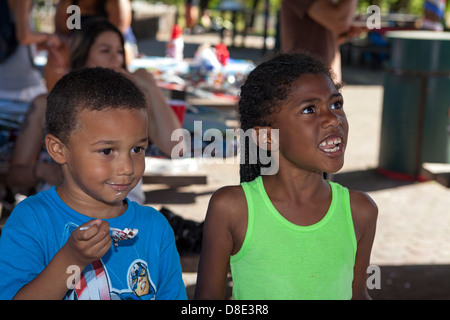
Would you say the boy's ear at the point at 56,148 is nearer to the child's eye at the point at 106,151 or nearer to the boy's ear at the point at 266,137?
the child's eye at the point at 106,151

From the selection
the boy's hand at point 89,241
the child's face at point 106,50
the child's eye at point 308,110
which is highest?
the child's face at point 106,50

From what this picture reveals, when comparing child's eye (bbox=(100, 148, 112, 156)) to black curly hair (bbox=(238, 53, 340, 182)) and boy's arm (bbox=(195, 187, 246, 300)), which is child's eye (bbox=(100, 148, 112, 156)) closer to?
boy's arm (bbox=(195, 187, 246, 300))

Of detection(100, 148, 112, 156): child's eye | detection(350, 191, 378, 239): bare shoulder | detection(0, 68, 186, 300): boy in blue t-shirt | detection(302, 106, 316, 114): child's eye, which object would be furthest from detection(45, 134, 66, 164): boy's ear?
detection(350, 191, 378, 239): bare shoulder

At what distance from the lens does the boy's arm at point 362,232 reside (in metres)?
2.26

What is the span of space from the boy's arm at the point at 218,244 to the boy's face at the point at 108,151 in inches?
14.9

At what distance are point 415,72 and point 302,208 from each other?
465 centimetres

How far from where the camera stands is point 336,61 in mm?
4238

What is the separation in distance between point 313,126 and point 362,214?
1.14 ft

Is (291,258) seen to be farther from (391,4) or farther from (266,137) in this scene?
(391,4)

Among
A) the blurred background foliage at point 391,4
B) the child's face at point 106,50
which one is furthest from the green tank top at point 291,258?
the blurred background foliage at point 391,4

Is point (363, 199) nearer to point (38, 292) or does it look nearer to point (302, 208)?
point (302, 208)

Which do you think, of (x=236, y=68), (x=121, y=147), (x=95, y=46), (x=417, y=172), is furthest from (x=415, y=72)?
(x=121, y=147)

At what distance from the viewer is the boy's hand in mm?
1577
